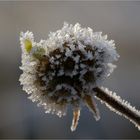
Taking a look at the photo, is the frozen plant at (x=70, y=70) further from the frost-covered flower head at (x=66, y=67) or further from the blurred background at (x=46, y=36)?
the blurred background at (x=46, y=36)

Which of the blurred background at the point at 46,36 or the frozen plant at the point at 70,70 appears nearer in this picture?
the frozen plant at the point at 70,70

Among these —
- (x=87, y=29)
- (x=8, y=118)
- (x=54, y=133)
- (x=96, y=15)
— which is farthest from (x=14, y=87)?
(x=87, y=29)

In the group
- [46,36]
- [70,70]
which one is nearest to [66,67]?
[70,70]

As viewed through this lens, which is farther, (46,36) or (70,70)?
(46,36)

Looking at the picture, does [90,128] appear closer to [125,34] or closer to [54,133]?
[54,133]

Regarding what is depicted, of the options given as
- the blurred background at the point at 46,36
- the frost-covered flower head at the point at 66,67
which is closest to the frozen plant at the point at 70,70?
the frost-covered flower head at the point at 66,67

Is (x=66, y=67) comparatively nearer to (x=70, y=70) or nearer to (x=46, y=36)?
(x=70, y=70)

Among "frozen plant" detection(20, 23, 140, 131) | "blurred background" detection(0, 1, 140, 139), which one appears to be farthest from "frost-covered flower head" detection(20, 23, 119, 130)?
"blurred background" detection(0, 1, 140, 139)
